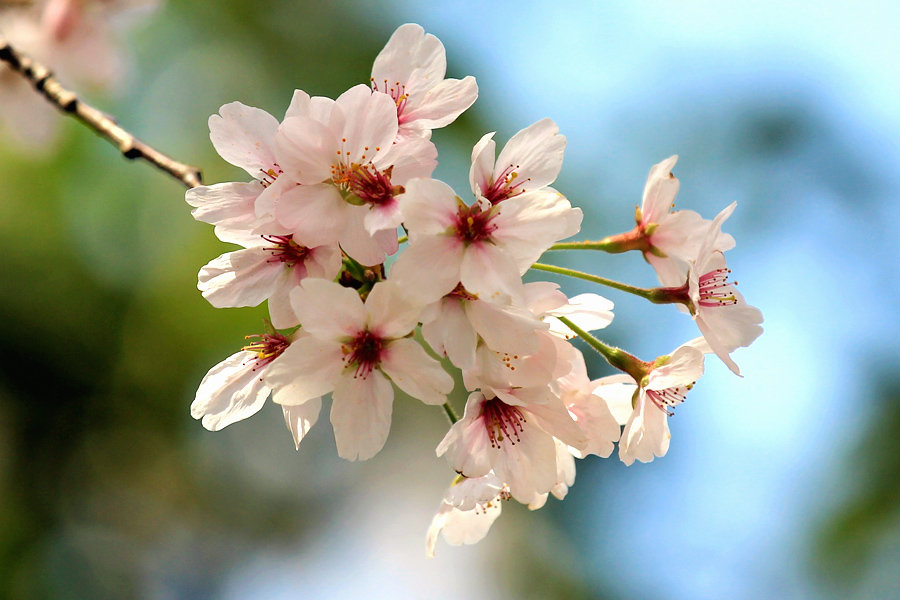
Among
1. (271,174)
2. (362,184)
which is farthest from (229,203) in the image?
(362,184)

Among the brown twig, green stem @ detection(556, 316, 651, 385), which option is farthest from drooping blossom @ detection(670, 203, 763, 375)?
the brown twig

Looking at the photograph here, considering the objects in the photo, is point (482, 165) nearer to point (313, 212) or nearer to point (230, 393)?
point (313, 212)

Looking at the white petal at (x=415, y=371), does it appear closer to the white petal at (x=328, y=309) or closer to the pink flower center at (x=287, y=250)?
the white petal at (x=328, y=309)

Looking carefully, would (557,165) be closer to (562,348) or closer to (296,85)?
(562,348)

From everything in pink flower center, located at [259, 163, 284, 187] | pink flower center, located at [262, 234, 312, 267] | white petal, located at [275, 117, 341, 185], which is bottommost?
pink flower center, located at [262, 234, 312, 267]

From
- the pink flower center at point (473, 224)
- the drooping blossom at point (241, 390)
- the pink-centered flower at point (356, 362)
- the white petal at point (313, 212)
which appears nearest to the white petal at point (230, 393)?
the drooping blossom at point (241, 390)

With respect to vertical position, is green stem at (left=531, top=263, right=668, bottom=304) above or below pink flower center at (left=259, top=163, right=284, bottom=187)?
below

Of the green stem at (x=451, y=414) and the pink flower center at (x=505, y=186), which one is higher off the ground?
the pink flower center at (x=505, y=186)

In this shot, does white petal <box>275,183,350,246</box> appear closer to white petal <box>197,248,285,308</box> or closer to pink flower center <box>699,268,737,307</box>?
white petal <box>197,248,285,308</box>

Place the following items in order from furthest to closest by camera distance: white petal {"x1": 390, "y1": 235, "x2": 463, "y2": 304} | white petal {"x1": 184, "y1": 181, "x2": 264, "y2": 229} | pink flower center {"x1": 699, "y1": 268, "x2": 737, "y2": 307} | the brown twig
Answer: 1. the brown twig
2. pink flower center {"x1": 699, "y1": 268, "x2": 737, "y2": 307}
3. white petal {"x1": 184, "y1": 181, "x2": 264, "y2": 229}
4. white petal {"x1": 390, "y1": 235, "x2": 463, "y2": 304}
